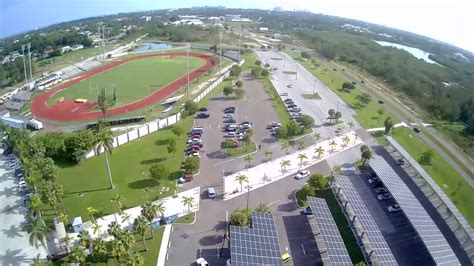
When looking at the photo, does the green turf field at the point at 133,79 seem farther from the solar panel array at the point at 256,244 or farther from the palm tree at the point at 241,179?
the solar panel array at the point at 256,244

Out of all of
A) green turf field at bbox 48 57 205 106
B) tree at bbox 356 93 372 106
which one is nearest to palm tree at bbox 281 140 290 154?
tree at bbox 356 93 372 106

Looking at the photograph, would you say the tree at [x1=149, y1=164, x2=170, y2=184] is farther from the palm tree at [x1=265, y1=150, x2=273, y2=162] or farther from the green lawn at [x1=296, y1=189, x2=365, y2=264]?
the green lawn at [x1=296, y1=189, x2=365, y2=264]

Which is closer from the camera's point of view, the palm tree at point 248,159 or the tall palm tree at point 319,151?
the palm tree at point 248,159

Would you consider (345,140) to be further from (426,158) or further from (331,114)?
(426,158)

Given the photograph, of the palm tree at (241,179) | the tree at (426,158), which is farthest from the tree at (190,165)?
the tree at (426,158)

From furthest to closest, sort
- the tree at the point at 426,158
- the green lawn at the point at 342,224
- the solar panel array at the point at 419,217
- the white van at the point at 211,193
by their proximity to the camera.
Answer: the tree at the point at 426,158, the white van at the point at 211,193, the green lawn at the point at 342,224, the solar panel array at the point at 419,217
